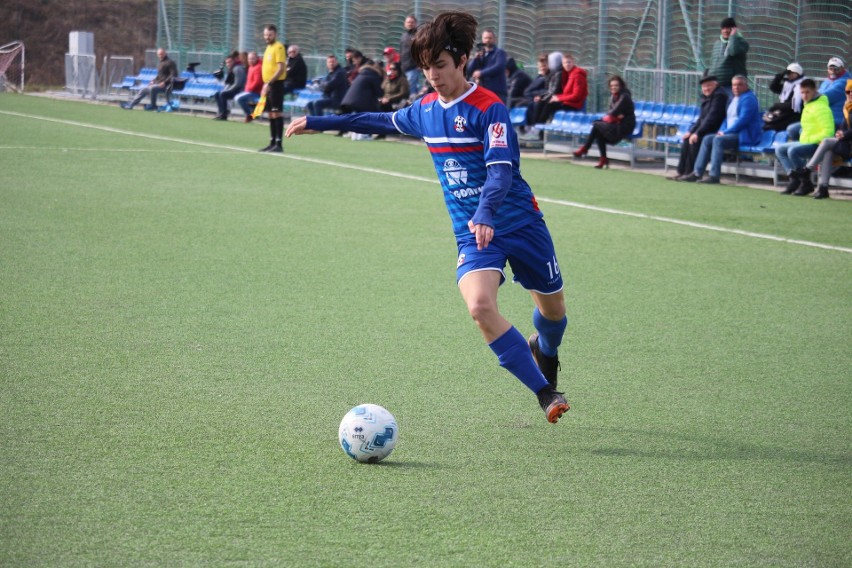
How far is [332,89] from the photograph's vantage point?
25.8m

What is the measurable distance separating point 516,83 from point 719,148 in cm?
677

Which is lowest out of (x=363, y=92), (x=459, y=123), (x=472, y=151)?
(x=472, y=151)

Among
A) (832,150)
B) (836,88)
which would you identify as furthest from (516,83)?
(832,150)

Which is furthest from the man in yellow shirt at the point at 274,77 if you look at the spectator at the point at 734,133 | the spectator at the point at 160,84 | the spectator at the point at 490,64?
the spectator at the point at 160,84

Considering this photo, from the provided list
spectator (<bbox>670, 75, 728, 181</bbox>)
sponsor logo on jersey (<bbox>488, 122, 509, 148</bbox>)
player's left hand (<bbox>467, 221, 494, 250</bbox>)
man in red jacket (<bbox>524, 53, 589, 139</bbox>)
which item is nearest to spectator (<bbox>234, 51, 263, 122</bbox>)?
man in red jacket (<bbox>524, 53, 589, 139</bbox>)

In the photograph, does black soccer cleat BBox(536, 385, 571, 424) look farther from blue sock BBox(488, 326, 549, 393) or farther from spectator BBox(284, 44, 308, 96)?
spectator BBox(284, 44, 308, 96)

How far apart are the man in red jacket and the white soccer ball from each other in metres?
16.4

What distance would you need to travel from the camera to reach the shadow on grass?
478 centimetres

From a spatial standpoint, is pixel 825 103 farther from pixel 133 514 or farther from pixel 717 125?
pixel 133 514

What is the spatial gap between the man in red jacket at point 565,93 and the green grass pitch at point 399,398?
29.0 ft

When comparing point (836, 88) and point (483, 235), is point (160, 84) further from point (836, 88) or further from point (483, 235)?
point (483, 235)

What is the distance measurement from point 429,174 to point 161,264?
829 cm

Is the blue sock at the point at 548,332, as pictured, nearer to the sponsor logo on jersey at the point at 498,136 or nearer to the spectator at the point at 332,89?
the sponsor logo on jersey at the point at 498,136

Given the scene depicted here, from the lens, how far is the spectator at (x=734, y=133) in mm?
15891
